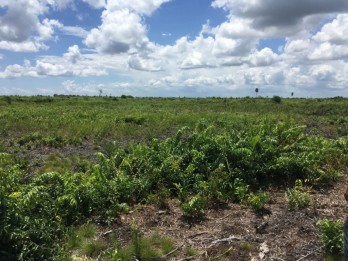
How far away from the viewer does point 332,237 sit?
4789 mm

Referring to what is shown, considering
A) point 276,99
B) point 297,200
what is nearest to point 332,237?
point 297,200

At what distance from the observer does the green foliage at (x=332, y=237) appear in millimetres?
4699

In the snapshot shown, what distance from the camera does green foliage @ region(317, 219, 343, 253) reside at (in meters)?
4.70

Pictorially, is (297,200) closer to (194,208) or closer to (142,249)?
(194,208)

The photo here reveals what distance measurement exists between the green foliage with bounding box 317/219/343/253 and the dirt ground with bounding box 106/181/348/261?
0.10 metres

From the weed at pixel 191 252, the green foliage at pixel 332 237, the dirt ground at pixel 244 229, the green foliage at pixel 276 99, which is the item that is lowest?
the weed at pixel 191 252

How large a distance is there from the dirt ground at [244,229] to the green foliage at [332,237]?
10 cm

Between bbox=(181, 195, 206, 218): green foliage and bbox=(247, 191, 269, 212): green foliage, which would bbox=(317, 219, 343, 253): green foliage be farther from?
bbox=(181, 195, 206, 218): green foliage

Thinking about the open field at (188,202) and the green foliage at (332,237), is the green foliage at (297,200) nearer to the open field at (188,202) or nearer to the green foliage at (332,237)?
the open field at (188,202)

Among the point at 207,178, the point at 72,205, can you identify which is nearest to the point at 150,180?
the point at 207,178

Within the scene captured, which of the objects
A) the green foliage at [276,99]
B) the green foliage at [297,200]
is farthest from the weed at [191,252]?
the green foliage at [276,99]

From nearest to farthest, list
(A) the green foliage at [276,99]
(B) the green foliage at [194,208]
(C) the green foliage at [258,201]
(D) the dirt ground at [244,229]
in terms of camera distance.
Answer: (D) the dirt ground at [244,229]
(B) the green foliage at [194,208]
(C) the green foliage at [258,201]
(A) the green foliage at [276,99]

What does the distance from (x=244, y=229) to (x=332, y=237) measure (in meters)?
1.19

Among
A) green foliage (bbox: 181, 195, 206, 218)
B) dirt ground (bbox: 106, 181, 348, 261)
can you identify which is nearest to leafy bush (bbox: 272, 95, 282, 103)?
dirt ground (bbox: 106, 181, 348, 261)
